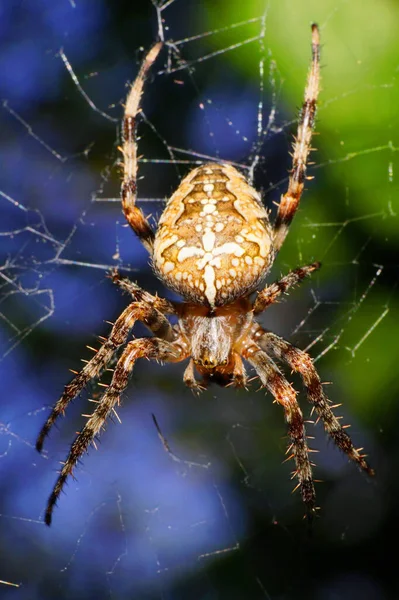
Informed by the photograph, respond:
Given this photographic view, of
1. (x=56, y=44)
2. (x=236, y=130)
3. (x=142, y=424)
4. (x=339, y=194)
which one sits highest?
(x=56, y=44)

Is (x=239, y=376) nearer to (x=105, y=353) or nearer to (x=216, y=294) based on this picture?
(x=216, y=294)

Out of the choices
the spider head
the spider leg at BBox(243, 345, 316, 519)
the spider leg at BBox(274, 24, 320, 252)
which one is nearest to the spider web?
the spider leg at BBox(274, 24, 320, 252)

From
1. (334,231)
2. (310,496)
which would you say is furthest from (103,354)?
(334,231)

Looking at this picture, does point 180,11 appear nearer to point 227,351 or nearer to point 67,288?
point 67,288

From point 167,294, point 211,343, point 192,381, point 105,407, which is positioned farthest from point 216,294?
point 167,294

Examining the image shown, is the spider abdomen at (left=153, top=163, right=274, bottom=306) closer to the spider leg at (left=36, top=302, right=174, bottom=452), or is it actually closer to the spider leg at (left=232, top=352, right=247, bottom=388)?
the spider leg at (left=36, top=302, right=174, bottom=452)

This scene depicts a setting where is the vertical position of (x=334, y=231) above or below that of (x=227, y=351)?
above

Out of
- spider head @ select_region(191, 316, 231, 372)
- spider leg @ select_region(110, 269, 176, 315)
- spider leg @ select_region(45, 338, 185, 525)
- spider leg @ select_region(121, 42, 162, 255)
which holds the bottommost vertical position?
spider leg @ select_region(45, 338, 185, 525)
